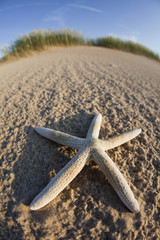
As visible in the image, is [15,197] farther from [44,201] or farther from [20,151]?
[20,151]

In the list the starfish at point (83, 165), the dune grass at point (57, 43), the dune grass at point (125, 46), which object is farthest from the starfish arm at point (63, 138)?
the dune grass at point (125, 46)

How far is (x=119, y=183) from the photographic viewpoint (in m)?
1.11

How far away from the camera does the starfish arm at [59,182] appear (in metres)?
1.06

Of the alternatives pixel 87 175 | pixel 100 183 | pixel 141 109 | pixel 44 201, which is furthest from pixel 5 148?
pixel 141 109

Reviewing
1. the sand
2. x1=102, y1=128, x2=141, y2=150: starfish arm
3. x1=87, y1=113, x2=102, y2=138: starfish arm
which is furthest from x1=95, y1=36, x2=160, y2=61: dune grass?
x1=102, y1=128, x2=141, y2=150: starfish arm

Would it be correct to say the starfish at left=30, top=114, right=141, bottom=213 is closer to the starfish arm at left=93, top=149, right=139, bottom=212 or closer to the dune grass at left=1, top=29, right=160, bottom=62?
the starfish arm at left=93, top=149, right=139, bottom=212

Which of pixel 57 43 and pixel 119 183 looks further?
pixel 57 43

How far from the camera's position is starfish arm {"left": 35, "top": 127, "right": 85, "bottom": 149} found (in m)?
1.34

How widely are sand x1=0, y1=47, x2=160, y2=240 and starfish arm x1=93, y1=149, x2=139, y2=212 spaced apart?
9 cm

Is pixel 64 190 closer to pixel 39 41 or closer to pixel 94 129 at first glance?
pixel 94 129

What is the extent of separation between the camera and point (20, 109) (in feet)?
6.71

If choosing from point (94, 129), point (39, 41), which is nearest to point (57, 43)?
point (39, 41)

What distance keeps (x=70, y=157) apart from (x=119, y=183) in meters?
0.51

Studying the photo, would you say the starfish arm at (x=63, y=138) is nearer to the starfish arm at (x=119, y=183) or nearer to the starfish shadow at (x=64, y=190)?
the starfish shadow at (x=64, y=190)
